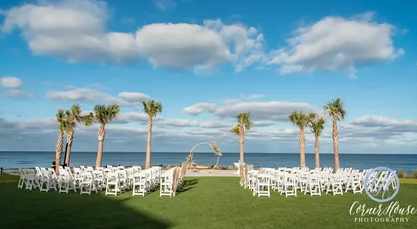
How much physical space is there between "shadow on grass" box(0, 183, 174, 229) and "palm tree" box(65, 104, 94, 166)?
10.9m

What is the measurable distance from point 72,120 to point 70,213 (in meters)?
15.6

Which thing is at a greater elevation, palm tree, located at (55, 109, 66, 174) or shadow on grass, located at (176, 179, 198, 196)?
palm tree, located at (55, 109, 66, 174)

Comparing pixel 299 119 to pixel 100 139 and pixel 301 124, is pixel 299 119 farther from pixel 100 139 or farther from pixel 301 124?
pixel 100 139

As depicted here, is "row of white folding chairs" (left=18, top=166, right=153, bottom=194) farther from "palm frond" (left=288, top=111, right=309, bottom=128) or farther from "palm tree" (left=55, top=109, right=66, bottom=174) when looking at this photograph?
"palm frond" (left=288, top=111, right=309, bottom=128)

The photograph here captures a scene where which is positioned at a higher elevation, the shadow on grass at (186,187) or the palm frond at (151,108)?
the palm frond at (151,108)

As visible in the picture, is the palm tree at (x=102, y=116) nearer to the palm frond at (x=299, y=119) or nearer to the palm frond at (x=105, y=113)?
the palm frond at (x=105, y=113)

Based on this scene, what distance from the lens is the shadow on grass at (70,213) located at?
755 cm

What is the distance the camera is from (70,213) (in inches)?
353

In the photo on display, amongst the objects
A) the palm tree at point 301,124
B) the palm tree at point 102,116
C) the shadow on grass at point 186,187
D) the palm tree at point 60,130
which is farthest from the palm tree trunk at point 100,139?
the palm tree at point 301,124

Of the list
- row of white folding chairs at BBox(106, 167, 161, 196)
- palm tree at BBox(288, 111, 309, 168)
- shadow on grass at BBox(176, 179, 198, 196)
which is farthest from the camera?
palm tree at BBox(288, 111, 309, 168)

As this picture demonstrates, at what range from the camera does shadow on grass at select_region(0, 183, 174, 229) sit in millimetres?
7547

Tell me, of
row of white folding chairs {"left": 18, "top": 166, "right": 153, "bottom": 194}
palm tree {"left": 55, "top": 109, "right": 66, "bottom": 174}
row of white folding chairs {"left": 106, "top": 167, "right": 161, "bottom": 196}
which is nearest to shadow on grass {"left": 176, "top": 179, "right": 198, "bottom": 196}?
row of white folding chairs {"left": 106, "top": 167, "right": 161, "bottom": 196}

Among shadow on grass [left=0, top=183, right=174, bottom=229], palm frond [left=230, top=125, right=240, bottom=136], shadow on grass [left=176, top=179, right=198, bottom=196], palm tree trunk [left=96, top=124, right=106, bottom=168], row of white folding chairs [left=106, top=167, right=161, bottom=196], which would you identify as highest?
palm frond [left=230, top=125, right=240, bottom=136]

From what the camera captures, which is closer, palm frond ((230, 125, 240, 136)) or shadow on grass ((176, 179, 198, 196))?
shadow on grass ((176, 179, 198, 196))
